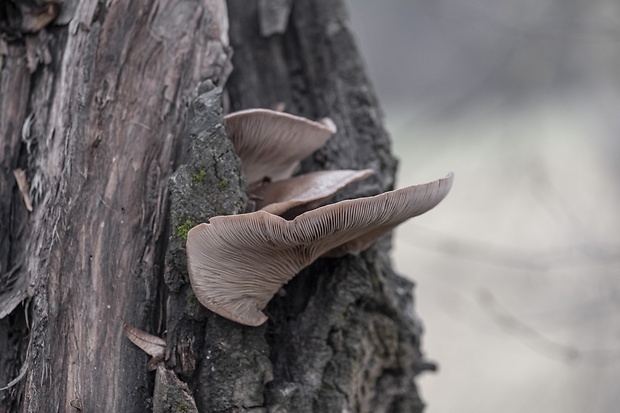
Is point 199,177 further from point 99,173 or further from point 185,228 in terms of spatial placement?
point 99,173

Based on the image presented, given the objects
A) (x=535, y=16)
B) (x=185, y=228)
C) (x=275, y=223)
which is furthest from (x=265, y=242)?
(x=535, y=16)

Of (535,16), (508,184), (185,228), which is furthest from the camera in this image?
(508,184)

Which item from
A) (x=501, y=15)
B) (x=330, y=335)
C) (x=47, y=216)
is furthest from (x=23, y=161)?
(x=501, y=15)

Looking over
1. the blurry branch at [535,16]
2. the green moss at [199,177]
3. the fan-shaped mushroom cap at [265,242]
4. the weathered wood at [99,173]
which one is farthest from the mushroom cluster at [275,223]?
the blurry branch at [535,16]

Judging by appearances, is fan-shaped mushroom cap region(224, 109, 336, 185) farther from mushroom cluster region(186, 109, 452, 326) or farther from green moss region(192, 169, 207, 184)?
green moss region(192, 169, 207, 184)

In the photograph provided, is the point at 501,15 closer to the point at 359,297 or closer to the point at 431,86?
the point at 431,86

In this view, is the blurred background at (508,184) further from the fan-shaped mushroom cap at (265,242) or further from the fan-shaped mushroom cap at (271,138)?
the fan-shaped mushroom cap at (265,242)

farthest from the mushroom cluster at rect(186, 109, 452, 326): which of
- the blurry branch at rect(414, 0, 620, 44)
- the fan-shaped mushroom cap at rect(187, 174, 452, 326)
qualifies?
the blurry branch at rect(414, 0, 620, 44)
